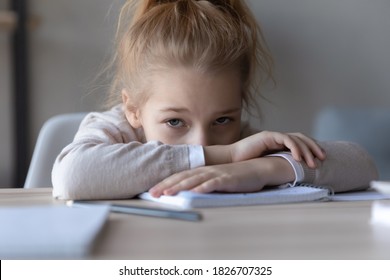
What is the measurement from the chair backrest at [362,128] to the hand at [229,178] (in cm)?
150

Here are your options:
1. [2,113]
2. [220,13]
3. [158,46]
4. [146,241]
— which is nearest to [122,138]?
[158,46]

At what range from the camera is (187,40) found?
108 cm

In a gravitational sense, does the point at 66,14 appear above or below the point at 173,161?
above

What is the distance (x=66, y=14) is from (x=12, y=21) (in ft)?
0.83

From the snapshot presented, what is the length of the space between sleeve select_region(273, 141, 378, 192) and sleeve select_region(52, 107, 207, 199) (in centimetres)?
15

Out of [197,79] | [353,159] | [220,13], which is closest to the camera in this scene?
[353,159]

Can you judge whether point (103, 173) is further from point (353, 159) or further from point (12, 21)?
point (12, 21)

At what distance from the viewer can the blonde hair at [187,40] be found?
3.52 feet

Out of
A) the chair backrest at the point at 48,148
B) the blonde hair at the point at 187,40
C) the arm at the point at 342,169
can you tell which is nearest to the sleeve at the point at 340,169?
the arm at the point at 342,169

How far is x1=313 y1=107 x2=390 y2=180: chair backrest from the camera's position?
2.29 meters

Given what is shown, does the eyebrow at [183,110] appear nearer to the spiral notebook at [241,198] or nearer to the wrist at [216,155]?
the wrist at [216,155]

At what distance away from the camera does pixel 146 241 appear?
0.46 metres

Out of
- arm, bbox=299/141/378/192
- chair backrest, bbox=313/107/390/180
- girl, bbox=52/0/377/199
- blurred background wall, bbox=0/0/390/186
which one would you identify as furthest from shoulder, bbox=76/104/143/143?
chair backrest, bbox=313/107/390/180

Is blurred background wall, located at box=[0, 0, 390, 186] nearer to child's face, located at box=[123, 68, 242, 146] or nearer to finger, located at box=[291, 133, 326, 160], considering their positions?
child's face, located at box=[123, 68, 242, 146]
